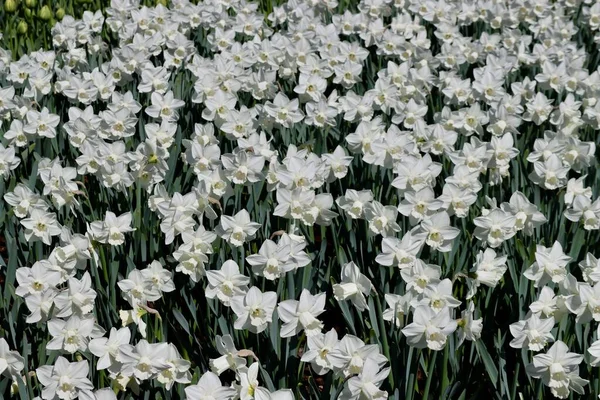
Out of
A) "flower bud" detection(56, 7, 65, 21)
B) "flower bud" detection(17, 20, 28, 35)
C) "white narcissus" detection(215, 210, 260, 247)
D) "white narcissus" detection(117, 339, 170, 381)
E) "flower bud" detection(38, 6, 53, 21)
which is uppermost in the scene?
"flower bud" detection(38, 6, 53, 21)

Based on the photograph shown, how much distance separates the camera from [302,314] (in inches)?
83.4

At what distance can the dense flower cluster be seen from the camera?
208 cm

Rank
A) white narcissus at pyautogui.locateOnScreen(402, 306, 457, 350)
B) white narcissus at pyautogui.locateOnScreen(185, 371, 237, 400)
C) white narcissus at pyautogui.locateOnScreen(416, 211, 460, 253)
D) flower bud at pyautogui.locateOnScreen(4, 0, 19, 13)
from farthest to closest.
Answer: flower bud at pyautogui.locateOnScreen(4, 0, 19, 13) → white narcissus at pyautogui.locateOnScreen(416, 211, 460, 253) → white narcissus at pyautogui.locateOnScreen(402, 306, 457, 350) → white narcissus at pyautogui.locateOnScreen(185, 371, 237, 400)

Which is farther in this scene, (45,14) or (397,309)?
(45,14)

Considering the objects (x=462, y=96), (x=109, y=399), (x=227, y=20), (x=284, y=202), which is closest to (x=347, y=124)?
(x=462, y=96)

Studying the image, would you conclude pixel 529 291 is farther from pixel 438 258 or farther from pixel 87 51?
pixel 87 51

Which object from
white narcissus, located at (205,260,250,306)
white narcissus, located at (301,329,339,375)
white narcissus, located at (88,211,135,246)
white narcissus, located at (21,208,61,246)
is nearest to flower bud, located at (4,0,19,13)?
white narcissus, located at (21,208,61,246)

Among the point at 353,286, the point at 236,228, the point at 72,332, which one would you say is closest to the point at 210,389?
the point at 72,332

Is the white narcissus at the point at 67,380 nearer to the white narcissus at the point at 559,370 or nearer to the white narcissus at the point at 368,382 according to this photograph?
the white narcissus at the point at 368,382

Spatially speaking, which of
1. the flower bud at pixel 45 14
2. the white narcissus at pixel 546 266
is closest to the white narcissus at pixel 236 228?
the white narcissus at pixel 546 266

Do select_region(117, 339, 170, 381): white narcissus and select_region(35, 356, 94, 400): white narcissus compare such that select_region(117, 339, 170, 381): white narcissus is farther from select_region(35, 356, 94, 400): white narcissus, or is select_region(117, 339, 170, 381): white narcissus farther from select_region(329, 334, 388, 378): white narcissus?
select_region(329, 334, 388, 378): white narcissus

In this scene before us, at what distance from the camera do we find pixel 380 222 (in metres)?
2.59

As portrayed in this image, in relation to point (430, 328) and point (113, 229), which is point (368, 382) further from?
point (113, 229)

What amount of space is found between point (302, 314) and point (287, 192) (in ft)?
2.01
